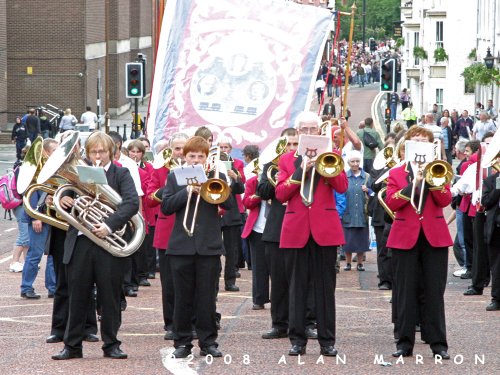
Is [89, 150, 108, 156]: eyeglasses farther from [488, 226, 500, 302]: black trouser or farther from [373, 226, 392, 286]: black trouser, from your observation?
[373, 226, 392, 286]: black trouser

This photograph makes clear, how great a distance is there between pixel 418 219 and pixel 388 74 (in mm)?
20588

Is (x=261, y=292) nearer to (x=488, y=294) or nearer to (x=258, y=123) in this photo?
(x=488, y=294)

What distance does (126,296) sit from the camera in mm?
15352

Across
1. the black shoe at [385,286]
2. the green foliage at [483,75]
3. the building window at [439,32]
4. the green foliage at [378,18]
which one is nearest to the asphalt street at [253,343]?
the black shoe at [385,286]

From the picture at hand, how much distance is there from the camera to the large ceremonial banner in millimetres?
17750

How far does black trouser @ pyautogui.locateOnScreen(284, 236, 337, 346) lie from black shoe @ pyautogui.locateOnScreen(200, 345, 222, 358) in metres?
0.62

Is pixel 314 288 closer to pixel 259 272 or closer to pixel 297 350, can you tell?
pixel 297 350

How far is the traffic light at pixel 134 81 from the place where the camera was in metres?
28.8

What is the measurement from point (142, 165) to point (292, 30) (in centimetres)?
319

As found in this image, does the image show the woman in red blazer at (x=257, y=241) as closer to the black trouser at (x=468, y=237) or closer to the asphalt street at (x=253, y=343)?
the asphalt street at (x=253, y=343)

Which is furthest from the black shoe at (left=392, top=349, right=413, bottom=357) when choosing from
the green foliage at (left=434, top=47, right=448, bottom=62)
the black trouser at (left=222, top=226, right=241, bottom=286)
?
the green foliage at (left=434, top=47, right=448, bottom=62)

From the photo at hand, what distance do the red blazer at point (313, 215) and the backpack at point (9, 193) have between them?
554 cm

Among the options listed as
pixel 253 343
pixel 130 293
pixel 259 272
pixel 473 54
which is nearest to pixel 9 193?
pixel 130 293

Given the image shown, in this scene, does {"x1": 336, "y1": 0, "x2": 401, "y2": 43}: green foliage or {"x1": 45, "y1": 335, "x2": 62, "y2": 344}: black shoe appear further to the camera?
{"x1": 336, "y1": 0, "x2": 401, "y2": 43}: green foliage
